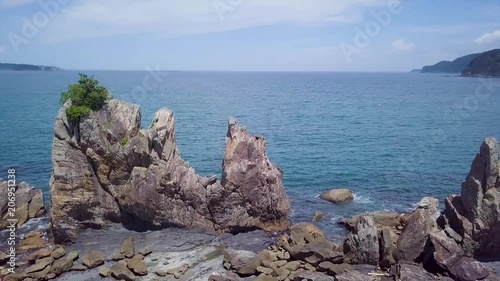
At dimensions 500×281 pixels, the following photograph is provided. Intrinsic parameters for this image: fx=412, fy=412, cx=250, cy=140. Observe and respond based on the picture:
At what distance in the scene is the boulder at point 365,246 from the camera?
126ft

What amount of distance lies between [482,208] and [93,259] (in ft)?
121

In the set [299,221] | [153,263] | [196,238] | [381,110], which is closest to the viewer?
[153,263]

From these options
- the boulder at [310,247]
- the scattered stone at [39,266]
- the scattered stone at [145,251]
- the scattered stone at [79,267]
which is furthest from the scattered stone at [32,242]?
the boulder at [310,247]

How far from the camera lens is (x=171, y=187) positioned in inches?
1737

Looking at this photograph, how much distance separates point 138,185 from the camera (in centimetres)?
4416

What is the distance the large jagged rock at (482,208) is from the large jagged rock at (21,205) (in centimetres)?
4766

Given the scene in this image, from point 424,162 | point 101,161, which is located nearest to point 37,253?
point 101,161

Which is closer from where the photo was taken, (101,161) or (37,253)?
(37,253)

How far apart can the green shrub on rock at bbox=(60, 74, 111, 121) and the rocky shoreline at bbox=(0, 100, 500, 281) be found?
3.05 feet

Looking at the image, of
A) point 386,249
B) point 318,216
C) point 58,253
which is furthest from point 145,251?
point 386,249

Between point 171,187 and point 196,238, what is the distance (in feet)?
19.8

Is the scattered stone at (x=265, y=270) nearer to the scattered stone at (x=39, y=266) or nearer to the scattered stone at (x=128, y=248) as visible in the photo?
the scattered stone at (x=128, y=248)

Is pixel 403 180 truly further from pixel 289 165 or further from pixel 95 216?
pixel 95 216

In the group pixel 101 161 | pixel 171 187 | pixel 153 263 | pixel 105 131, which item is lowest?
pixel 153 263
